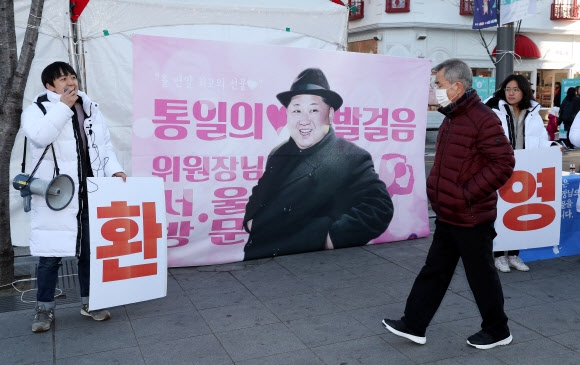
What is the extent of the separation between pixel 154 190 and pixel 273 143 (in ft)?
5.35

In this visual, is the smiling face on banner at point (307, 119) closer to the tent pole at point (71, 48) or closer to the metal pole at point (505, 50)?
the tent pole at point (71, 48)

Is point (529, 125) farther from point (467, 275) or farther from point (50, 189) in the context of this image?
point (50, 189)

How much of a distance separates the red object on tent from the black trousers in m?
3.81

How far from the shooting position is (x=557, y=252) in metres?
5.68

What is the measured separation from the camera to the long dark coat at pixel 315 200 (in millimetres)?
5746

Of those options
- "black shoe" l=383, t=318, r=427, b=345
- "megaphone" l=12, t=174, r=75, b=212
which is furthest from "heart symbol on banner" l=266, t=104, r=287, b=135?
"black shoe" l=383, t=318, r=427, b=345

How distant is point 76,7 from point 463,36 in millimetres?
21983

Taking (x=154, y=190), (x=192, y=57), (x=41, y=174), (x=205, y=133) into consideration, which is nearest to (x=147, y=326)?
(x=154, y=190)

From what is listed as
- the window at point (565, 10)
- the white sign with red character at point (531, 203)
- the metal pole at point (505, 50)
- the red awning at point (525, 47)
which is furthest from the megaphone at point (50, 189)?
the window at point (565, 10)

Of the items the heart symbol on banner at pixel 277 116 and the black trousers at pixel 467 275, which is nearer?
the black trousers at pixel 467 275

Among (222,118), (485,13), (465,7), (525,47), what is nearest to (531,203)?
(222,118)

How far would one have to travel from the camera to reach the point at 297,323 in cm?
423

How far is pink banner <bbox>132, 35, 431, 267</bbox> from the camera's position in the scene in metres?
5.14

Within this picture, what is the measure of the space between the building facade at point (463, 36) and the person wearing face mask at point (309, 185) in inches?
701
